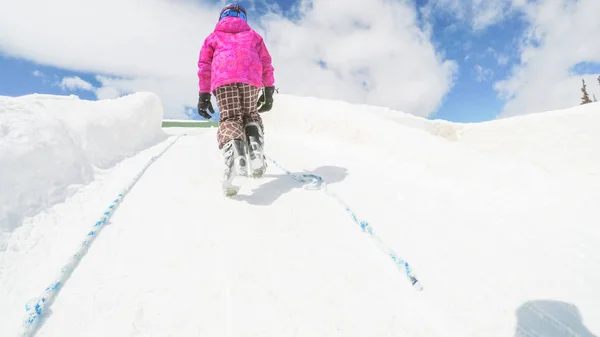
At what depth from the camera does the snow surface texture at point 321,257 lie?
1.18m

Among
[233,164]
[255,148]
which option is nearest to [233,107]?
[255,148]

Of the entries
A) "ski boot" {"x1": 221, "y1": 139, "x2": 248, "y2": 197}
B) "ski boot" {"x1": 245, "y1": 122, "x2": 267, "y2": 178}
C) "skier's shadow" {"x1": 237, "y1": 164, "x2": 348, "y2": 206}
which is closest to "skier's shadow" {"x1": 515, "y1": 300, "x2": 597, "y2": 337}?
"skier's shadow" {"x1": 237, "y1": 164, "x2": 348, "y2": 206}

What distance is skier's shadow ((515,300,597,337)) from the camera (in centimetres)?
115

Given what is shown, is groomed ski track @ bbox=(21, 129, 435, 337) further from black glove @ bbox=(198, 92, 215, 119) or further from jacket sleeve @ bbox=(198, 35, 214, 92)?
jacket sleeve @ bbox=(198, 35, 214, 92)

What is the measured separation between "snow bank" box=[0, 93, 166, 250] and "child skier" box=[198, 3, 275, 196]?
1270mm

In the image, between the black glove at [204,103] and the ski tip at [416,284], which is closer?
the ski tip at [416,284]

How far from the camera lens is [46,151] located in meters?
2.56

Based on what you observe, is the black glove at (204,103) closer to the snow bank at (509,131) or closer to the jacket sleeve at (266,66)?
the jacket sleeve at (266,66)

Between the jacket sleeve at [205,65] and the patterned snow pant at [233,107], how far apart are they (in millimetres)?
159

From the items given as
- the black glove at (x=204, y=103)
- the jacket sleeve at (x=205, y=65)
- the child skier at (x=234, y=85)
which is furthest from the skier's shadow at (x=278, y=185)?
the jacket sleeve at (x=205, y=65)

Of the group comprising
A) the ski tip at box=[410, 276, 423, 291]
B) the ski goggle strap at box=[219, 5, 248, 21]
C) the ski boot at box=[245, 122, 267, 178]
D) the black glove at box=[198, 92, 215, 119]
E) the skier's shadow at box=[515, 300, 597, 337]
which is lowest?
the ski tip at box=[410, 276, 423, 291]

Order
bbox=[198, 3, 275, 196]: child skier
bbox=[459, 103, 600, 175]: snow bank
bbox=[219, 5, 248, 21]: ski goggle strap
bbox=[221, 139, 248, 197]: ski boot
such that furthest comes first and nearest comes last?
bbox=[459, 103, 600, 175]: snow bank
bbox=[219, 5, 248, 21]: ski goggle strap
bbox=[198, 3, 275, 196]: child skier
bbox=[221, 139, 248, 197]: ski boot

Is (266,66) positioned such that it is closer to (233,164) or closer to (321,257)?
(233,164)

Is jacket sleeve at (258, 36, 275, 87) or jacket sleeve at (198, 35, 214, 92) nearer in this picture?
jacket sleeve at (198, 35, 214, 92)
